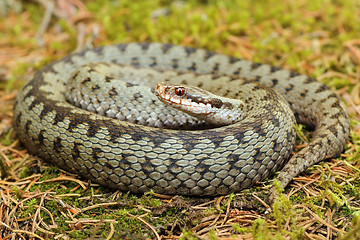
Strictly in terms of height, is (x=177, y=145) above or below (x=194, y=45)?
below

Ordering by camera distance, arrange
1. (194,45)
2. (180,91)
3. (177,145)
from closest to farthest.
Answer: (177,145) < (180,91) < (194,45)

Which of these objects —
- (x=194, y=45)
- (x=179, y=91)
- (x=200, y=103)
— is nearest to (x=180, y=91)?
(x=179, y=91)

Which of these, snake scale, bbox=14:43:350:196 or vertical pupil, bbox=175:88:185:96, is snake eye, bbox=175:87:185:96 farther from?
snake scale, bbox=14:43:350:196

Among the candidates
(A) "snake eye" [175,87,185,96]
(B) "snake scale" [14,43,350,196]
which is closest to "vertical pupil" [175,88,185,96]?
(A) "snake eye" [175,87,185,96]

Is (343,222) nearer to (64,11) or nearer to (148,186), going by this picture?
(148,186)

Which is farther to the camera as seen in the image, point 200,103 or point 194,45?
point 194,45

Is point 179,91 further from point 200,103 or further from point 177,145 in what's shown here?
point 177,145

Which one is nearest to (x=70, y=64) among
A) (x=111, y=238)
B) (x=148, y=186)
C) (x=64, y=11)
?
(x=64, y=11)

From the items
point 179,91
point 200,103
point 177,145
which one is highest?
Answer: point 179,91

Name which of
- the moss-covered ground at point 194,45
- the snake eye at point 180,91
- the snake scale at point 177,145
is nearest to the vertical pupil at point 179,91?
the snake eye at point 180,91

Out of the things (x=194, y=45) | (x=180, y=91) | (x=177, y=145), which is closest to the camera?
(x=177, y=145)
